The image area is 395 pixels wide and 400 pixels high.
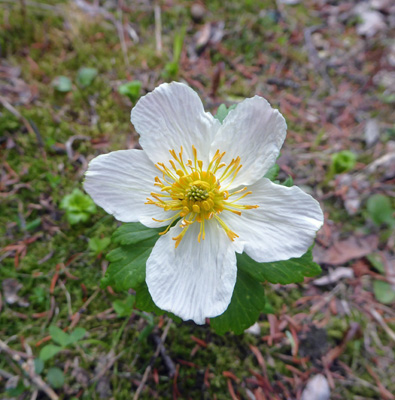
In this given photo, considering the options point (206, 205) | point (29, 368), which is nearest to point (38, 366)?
point (29, 368)

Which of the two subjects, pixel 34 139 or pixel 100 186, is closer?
pixel 100 186

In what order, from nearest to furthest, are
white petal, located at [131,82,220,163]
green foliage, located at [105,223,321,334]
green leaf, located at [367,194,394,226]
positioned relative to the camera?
1. white petal, located at [131,82,220,163]
2. green foliage, located at [105,223,321,334]
3. green leaf, located at [367,194,394,226]

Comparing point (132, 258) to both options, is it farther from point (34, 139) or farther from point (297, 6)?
point (297, 6)

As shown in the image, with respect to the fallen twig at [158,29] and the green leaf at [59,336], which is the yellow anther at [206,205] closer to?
the green leaf at [59,336]

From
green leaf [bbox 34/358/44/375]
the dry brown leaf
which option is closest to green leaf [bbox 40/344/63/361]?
green leaf [bbox 34/358/44/375]

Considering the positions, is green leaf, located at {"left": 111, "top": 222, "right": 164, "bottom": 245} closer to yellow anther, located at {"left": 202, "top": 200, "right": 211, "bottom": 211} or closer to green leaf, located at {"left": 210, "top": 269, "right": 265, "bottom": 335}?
yellow anther, located at {"left": 202, "top": 200, "right": 211, "bottom": 211}

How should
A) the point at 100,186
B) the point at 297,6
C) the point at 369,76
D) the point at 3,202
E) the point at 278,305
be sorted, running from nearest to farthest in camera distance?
the point at 100,186 < the point at 278,305 < the point at 3,202 < the point at 369,76 < the point at 297,6

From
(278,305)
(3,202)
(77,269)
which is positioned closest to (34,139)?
(3,202)
